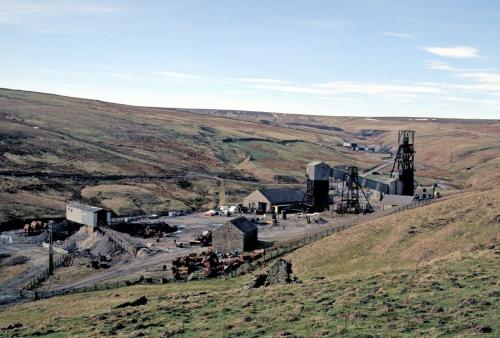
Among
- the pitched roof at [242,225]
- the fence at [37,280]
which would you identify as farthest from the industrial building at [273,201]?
the fence at [37,280]

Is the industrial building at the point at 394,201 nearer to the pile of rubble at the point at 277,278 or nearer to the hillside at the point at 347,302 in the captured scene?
the hillside at the point at 347,302

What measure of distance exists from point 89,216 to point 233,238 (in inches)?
1119

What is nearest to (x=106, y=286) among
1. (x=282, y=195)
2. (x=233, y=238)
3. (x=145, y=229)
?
(x=233, y=238)

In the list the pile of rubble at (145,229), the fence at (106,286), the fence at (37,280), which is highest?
the fence at (106,286)

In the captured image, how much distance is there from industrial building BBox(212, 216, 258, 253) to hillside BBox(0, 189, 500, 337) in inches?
711

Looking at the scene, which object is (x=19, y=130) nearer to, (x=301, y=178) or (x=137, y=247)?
(x=301, y=178)

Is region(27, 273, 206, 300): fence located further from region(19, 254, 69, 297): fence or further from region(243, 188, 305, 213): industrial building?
region(243, 188, 305, 213): industrial building

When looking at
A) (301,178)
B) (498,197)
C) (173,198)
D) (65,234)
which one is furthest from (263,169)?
(498,197)

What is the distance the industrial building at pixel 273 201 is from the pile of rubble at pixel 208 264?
43.7 meters

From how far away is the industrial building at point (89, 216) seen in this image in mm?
88062

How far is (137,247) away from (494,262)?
51794 millimetres

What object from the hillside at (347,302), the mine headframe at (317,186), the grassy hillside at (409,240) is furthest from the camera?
the mine headframe at (317,186)

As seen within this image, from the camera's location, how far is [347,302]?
30.5 meters

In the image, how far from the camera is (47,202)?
11100 cm
